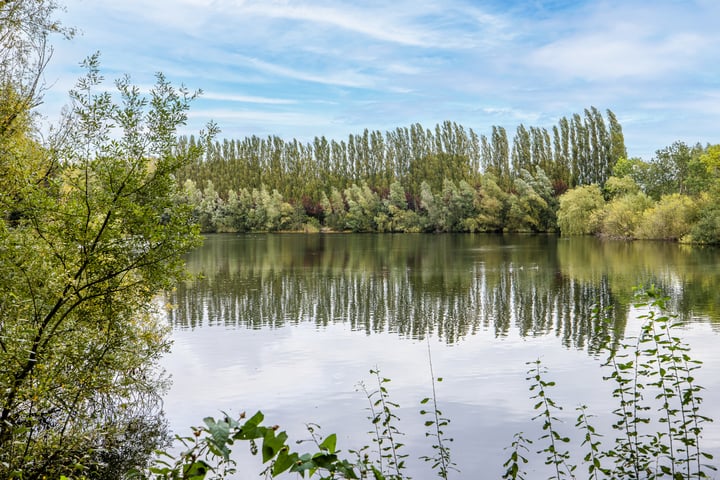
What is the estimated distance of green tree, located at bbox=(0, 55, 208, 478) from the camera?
8.16 meters

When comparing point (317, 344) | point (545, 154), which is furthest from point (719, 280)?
point (545, 154)

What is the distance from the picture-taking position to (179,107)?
9219 mm

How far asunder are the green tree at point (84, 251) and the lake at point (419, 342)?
1522 millimetres

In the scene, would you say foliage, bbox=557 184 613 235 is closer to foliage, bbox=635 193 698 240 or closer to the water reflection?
foliage, bbox=635 193 698 240

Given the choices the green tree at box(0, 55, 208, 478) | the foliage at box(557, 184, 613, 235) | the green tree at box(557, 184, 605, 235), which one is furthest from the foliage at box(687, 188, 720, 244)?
the green tree at box(0, 55, 208, 478)

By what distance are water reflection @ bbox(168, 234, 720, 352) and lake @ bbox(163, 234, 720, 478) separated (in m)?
0.11

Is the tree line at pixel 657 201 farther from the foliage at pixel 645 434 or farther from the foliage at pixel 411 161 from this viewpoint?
the foliage at pixel 645 434

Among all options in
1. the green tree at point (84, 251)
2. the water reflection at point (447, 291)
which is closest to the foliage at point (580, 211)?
the water reflection at point (447, 291)

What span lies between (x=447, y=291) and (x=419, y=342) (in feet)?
36.6

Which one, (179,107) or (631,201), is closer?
(179,107)

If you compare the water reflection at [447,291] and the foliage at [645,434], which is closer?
the foliage at [645,434]

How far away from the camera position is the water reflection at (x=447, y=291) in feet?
77.5

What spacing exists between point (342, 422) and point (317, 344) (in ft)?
24.4

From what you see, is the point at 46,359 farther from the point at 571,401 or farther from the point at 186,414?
the point at 571,401
